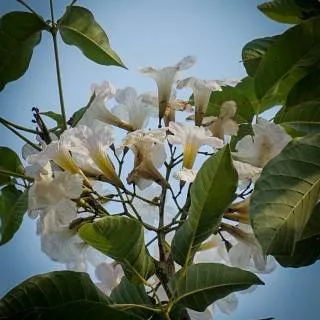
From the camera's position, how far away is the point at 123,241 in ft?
1.70

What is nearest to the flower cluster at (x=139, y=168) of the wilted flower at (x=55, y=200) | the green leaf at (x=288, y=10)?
the wilted flower at (x=55, y=200)

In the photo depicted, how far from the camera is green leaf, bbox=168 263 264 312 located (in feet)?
1.74

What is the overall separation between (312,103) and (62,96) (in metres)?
0.27

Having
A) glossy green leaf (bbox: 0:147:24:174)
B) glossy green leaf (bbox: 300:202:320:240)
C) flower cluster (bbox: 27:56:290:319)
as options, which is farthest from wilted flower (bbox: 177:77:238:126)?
glossy green leaf (bbox: 0:147:24:174)

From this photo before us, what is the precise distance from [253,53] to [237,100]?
94 mm

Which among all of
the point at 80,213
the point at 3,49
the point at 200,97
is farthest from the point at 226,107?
the point at 3,49

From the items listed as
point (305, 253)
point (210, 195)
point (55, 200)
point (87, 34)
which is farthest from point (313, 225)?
point (87, 34)

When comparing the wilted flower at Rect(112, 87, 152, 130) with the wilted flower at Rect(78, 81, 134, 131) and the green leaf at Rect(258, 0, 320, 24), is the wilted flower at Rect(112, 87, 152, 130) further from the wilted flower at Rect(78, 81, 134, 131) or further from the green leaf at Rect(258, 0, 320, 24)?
the green leaf at Rect(258, 0, 320, 24)

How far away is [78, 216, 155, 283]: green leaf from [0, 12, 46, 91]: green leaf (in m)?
0.31

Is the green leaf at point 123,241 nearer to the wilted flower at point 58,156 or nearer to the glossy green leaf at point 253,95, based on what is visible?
the wilted flower at point 58,156

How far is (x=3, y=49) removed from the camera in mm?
761

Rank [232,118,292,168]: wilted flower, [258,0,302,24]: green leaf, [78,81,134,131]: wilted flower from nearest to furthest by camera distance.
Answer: [232,118,292,168]: wilted flower
[78,81,134,131]: wilted flower
[258,0,302,24]: green leaf

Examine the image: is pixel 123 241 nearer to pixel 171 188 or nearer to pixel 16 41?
pixel 171 188

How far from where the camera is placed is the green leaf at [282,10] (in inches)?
31.0
